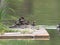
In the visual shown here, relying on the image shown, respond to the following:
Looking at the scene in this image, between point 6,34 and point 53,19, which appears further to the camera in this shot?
point 53,19

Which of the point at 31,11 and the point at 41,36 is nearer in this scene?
the point at 41,36

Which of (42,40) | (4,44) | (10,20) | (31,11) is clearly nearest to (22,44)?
(4,44)

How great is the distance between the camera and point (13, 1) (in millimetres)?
16812

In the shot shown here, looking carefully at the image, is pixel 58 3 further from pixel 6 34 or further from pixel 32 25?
pixel 6 34

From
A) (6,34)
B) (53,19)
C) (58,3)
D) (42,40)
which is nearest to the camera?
(42,40)

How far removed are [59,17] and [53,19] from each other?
1.80 feet

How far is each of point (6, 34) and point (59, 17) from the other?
737 cm

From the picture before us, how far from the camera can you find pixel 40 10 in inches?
632

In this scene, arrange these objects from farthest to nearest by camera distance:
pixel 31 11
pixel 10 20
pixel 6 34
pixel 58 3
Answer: pixel 58 3, pixel 31 11, pixel 10 20, pixel 6 34

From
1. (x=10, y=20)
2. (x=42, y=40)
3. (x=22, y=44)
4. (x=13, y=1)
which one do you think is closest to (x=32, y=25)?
(x=10, y=20)

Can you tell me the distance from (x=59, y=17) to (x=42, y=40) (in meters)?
7.76

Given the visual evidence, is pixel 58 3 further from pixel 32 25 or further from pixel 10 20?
pixel 32 25

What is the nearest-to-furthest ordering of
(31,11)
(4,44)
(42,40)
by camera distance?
(4,44) < (42,40) < (31,11)

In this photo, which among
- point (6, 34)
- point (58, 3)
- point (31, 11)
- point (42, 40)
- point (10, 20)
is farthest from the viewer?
point (58, 3)
